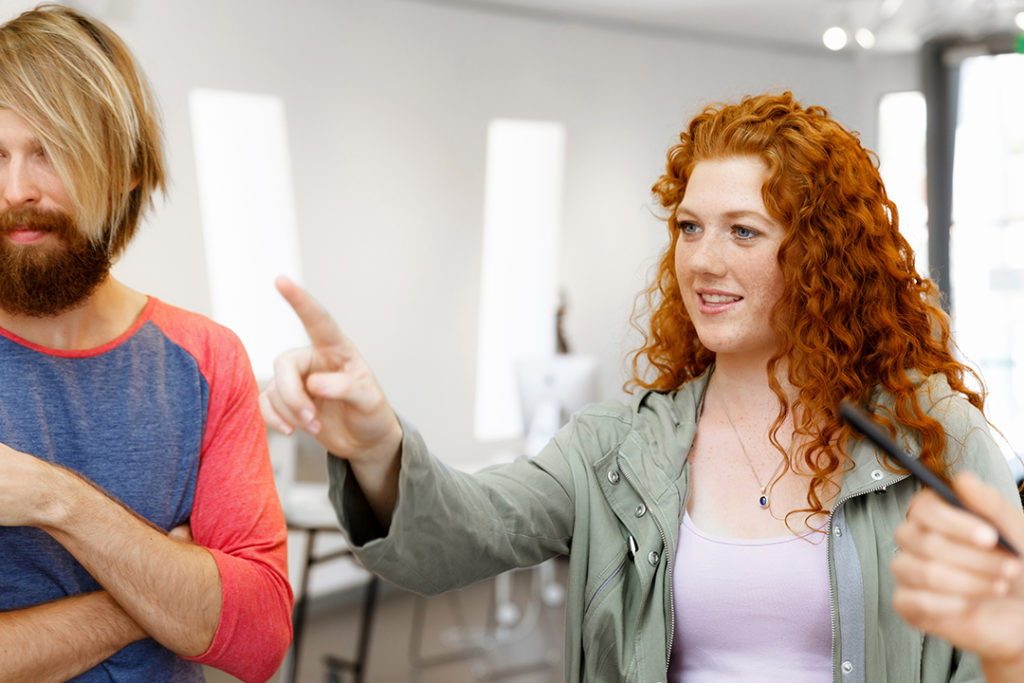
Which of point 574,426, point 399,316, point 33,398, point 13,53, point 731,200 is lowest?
point 399,316

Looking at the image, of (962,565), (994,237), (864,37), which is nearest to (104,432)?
(962,565)

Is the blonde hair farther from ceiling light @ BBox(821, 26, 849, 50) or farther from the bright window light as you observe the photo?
the bright window light

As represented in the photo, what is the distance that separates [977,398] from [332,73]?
4.84m

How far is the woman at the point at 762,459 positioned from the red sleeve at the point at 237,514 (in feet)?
0.82

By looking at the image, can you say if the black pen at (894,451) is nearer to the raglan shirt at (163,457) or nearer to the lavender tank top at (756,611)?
the lavender tank top at (756,611)

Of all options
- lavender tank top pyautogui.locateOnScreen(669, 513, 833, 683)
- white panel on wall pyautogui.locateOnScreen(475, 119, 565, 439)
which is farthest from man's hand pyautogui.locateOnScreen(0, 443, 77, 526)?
white panel on wall pyautogui.locateOnScreen(475, 119, 565, 439)

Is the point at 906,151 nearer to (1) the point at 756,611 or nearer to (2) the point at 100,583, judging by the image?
(1) the point at 756,611

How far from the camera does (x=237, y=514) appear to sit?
52.4 inches

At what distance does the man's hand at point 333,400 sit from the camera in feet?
3.14

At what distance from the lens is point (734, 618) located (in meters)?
1.40

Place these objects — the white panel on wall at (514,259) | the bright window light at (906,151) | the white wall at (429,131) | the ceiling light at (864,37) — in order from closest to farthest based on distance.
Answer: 1. the white wall at (429,131)
2. the ceiling light at (864,37)
3. the white panel on wall at (514,259)
4. the bright window light at (906,151)

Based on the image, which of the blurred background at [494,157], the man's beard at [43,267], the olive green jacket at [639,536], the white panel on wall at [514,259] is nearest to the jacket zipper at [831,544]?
the olive green jacket at [639,536]

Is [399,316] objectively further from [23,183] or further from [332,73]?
[23,183]

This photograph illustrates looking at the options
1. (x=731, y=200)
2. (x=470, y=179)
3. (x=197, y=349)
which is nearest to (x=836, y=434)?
(x=731, y=200)
